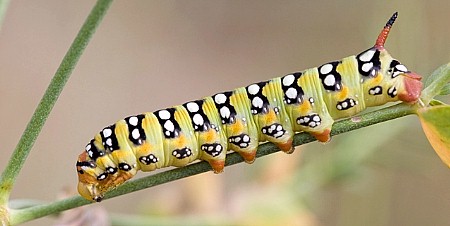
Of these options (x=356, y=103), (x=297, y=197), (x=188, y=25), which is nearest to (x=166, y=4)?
(x=188, y=25)

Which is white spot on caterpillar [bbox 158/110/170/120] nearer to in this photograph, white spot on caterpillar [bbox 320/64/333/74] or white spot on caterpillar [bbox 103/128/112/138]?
white spot on caterpillar [bbox 103/128/112/138]

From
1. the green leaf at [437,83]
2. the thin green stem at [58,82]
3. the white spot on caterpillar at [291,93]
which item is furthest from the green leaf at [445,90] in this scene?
the thin green stem at [58,82]

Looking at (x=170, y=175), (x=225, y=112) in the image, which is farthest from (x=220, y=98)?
(x=170, y=175)

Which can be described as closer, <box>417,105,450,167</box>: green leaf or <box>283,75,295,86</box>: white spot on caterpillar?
<box>417,105,450,167</box>: green leaf

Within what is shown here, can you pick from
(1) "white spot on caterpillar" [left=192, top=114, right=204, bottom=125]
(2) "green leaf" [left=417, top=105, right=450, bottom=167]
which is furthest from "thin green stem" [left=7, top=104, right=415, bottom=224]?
(1) "white spot on caterpillar" [left=192, top=114, right=204, bottom=125]

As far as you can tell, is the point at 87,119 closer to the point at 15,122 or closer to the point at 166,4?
the point at 15,122

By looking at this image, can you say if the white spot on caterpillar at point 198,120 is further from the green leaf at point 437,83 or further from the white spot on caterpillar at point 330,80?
the green leaf at point 437,83

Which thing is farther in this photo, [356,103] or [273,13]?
[273,13]
